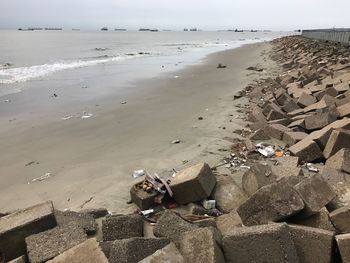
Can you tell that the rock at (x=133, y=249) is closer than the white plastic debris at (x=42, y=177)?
Yes

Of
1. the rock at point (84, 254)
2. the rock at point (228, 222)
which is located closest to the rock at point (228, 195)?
the rock at point (228, 222)

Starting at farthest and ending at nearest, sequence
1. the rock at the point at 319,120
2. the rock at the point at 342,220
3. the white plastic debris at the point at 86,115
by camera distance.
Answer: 1. the white plastic debris at the point at 86,115
2. the rock at the point at 319,120
3. the rock at the point at 342,220

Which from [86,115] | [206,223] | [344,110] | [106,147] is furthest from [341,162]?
[86,115]

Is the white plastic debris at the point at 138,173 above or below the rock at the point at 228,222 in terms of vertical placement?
below

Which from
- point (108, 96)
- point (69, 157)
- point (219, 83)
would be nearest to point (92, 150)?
point (69, 157)

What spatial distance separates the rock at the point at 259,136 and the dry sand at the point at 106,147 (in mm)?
479

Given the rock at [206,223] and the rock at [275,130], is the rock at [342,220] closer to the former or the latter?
the rock at [206,223]

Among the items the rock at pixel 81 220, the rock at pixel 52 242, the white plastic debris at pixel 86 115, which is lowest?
the white plastic debris at pixel 86 115

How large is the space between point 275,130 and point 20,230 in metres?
4.72

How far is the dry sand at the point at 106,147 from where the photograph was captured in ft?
17.3

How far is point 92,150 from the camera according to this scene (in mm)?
6996

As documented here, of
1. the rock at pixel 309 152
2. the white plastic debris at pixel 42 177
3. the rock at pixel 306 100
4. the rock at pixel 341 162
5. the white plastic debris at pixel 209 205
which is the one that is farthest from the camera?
the rock at pixel 306 100

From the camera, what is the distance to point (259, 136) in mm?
6891

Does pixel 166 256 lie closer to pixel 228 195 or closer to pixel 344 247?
pixel 344 247
